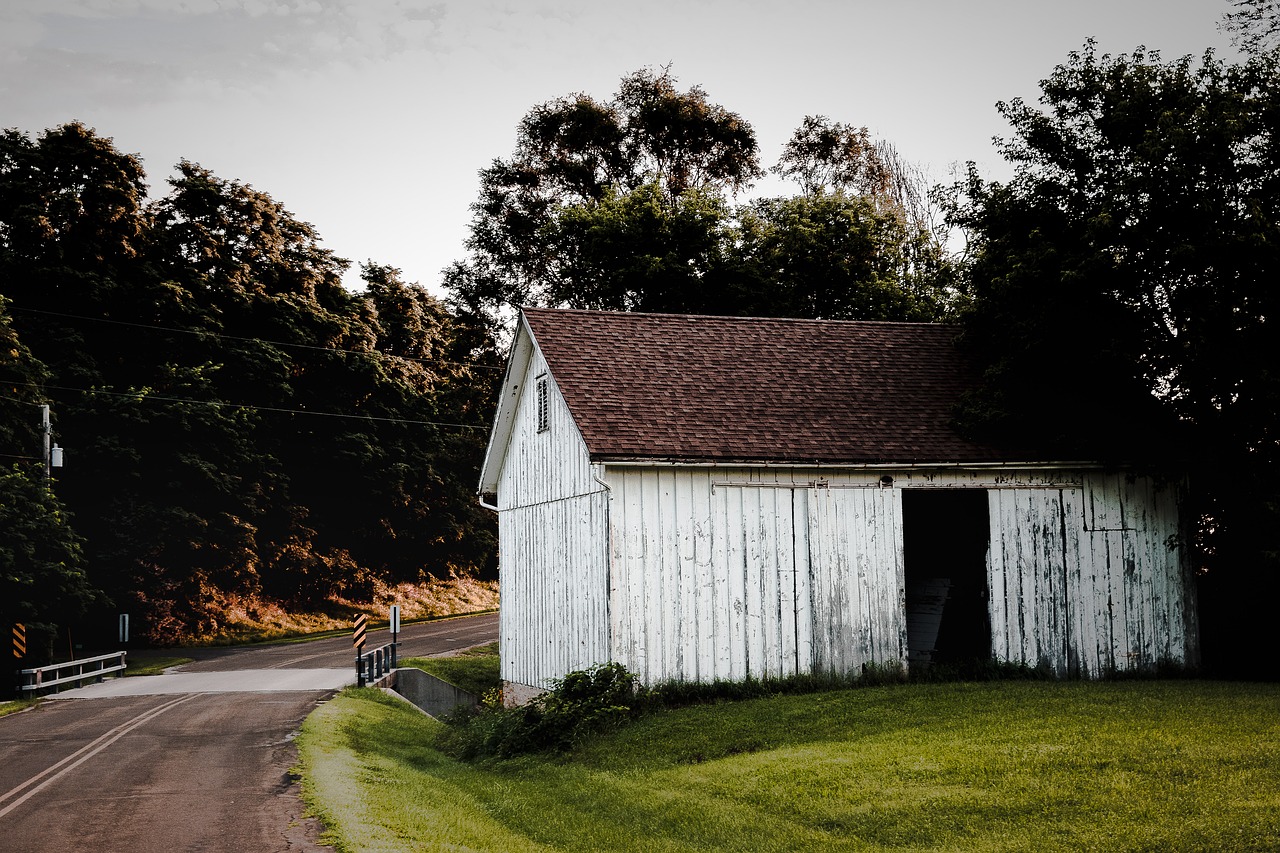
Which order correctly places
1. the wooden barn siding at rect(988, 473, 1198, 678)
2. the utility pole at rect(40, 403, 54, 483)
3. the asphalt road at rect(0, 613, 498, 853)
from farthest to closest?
the utility pole at rect(40, 403, 54, 483) < the wooden barn siding at rect(988, 473, 1198, 678) < the asphalt road at rect(0, 613, 498, 853)

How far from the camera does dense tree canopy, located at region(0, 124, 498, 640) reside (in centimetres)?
Answer: 3644

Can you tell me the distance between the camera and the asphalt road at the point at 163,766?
35.5 feet

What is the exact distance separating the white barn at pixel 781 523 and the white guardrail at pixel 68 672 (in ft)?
40.1

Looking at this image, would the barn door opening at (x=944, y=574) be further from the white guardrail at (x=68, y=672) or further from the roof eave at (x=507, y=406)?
the white guardrail at (x=68, y=672)

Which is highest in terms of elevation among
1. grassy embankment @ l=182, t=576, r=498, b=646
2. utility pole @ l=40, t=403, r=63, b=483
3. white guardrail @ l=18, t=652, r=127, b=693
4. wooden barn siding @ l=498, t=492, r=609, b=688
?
utility pole @ l=40, t=403, r=63, b=483

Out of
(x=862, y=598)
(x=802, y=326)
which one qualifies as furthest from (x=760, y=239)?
(x=862, y=598)

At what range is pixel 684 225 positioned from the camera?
116ft

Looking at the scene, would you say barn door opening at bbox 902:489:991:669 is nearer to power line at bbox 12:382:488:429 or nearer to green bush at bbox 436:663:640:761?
green bush at bbox 436:663:640:761

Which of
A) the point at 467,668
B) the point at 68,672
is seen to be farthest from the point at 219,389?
the point at 467,668

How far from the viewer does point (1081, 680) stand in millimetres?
17953

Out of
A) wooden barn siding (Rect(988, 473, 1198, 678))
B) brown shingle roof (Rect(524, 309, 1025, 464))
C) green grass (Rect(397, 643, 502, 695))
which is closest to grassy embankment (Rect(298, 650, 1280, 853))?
wooden barn siding (Rect(988, 473, 1198, 678))

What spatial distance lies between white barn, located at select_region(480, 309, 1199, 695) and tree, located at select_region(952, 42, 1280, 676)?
0.86 metres

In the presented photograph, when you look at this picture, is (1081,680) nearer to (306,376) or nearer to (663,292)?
(663,292)

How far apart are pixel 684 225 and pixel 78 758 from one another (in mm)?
24386
